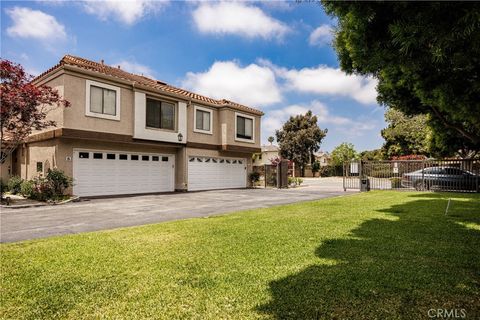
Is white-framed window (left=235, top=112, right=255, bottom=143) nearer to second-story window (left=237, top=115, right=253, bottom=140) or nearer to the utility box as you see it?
second-story window (left=237, top=115, right=253, bottom=140)

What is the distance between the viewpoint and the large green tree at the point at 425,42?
115 inches

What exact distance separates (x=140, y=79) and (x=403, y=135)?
113 feet

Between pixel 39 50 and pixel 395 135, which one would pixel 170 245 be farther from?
pixel 395 135

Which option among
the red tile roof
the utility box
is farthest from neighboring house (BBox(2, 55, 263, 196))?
the utility box

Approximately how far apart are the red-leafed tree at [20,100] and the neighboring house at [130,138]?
85cm

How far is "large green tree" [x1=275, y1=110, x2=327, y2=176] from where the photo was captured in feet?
171

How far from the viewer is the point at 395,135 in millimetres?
41000

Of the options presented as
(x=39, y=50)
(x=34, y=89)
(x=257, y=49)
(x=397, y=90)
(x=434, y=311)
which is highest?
(x=257, y=49)

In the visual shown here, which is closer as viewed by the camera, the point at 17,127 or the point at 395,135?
the point at 17,127

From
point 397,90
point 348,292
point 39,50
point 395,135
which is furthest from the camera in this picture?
point 395,135

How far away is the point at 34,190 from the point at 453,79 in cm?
1636

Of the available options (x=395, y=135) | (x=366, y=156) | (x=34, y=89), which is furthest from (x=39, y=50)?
(x=366, y=156)

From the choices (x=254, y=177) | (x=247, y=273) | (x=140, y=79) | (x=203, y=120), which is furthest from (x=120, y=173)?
(x=247, y=273)

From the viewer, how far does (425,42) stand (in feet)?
10.7
